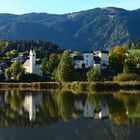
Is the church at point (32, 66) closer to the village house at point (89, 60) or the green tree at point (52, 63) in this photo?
the green tree at point (52, 63)

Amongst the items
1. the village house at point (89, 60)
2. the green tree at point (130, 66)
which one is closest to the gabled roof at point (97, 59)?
the village house at point (89, 60)

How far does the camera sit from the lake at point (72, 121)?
106 feet

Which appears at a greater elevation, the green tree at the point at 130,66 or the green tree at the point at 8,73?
the green tree at the point at 130,66

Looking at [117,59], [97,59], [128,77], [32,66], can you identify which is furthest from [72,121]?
[32,66]

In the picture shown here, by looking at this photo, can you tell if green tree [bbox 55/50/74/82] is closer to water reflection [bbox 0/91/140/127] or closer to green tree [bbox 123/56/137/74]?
green tree [bbox 123/56/137/74]

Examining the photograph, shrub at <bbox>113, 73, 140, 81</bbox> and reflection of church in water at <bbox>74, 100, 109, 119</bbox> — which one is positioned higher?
reflection of church in water at <bbox>74, 100, 109, 119</bbox>

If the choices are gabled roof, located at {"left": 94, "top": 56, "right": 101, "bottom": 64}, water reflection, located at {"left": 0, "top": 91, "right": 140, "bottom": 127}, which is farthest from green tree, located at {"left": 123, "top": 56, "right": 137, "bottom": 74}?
water reflection, located at {"left": 0, "top": 91, "right": 140, "bottom": 127}

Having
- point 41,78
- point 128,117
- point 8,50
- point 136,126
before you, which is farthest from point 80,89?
point 8,50

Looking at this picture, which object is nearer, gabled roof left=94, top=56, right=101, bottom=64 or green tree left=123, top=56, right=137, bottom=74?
green tree left=123, top=56, right=137, bottom=74

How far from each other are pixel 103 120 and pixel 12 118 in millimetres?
9350

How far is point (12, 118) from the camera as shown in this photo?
4306 cm

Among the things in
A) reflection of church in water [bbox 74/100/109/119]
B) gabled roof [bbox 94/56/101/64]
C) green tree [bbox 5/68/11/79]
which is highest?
gabled roof [bbox 94/56/101/64]

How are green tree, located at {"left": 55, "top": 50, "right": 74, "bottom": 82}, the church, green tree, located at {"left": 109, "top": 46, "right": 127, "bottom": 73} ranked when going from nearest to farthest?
green tree, located at {"left": 55, "top": 50, "right": 74, "bottom": 82}, green tree, located at {"left": 109, "top": 46, "right": 127, "bottom": 73}, the church

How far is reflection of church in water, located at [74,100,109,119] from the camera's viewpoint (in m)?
43.5
